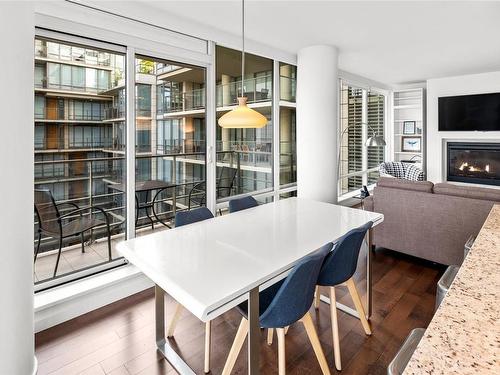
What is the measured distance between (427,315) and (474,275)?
5.28 ft

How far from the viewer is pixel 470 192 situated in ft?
9.68

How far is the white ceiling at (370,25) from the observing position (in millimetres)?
2742

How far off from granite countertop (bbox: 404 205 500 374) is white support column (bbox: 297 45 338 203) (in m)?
2.92

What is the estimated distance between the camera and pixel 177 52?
3.04 m

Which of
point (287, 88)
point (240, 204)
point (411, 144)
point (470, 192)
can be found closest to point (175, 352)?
point (240, 204)

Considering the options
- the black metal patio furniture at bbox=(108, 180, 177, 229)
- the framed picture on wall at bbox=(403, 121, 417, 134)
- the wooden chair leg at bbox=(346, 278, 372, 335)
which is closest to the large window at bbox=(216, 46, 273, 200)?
the black metal patio furniture at bbox=(108, 180, 177, 229)

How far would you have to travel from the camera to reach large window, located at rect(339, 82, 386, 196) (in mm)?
→ 5781

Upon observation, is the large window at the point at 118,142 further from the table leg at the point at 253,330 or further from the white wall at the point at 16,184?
the table leg at the point at 253,330

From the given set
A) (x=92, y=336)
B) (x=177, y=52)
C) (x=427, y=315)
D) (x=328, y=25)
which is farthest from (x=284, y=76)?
(x=92, y=336)

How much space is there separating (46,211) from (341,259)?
7.56ft

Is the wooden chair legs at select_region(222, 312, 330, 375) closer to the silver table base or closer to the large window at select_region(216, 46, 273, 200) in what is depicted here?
the silver table base

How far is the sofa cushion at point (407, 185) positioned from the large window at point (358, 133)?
211 centimetres

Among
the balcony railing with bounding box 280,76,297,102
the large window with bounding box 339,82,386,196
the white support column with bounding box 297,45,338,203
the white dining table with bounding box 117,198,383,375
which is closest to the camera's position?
the white dining table with bounding box 117,198,383,375

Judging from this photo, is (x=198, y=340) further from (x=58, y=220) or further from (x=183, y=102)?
(x=183, y=102)
